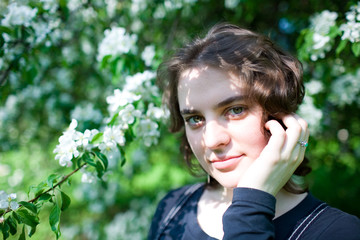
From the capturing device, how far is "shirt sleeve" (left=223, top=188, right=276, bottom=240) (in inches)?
40.1

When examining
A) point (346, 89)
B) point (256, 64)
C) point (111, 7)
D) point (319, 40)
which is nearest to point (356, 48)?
point (319, 40)

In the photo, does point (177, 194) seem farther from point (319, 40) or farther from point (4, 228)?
point (319, 40)

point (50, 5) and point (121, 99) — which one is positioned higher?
point (50, 5)

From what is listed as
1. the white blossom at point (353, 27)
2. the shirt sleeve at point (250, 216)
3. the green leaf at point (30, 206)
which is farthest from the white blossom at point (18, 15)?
the white blossom at point (353, 27)

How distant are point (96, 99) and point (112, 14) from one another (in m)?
0.95

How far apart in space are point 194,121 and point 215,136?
0.58ft

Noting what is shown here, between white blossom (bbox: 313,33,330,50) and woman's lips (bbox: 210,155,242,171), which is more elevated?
white blossom (bbox: 313,33,330,50)

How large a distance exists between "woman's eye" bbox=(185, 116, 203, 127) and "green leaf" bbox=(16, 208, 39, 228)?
0.72 m

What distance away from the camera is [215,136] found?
3.93 feet

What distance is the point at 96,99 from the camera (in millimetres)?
3396

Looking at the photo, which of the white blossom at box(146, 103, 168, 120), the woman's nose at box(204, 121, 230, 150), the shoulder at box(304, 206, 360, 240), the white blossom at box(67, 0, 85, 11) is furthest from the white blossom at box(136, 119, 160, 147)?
the white blossom at box(67, 0, 85, 11)

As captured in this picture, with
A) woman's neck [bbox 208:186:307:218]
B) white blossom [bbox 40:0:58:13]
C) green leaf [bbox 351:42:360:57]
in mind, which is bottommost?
woman's neck [bbox 208:186:307:218]

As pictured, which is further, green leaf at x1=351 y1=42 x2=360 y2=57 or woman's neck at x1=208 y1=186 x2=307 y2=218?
green leaf at x1=351 y1=42 x2=360 y2=57

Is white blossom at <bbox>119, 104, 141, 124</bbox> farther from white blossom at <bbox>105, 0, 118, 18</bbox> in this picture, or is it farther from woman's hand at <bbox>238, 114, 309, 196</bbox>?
white blossom at <bbox>105, 0, 118, 18</bbox>
